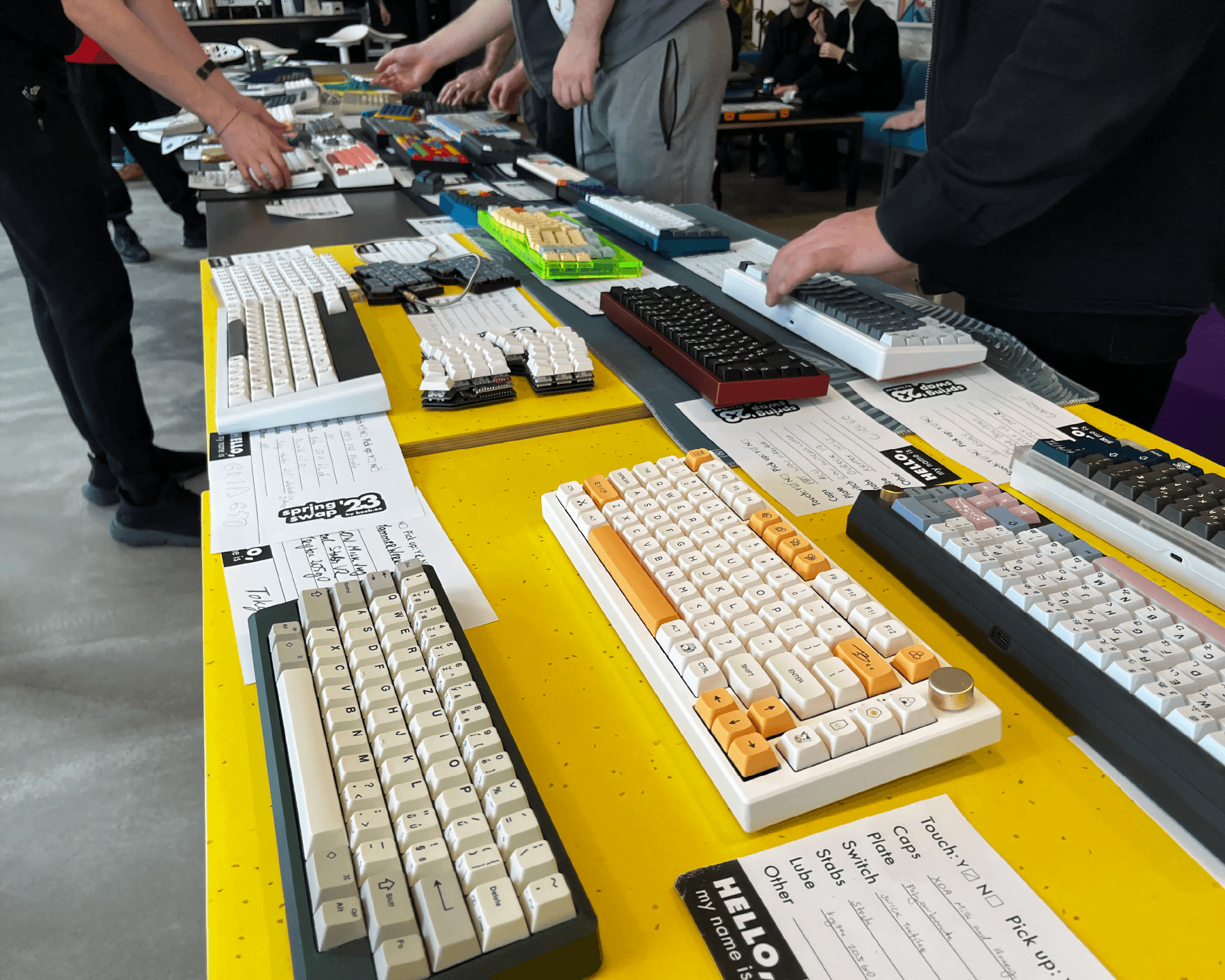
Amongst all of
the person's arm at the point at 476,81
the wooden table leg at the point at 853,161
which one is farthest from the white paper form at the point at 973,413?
the wooden table leg at the point at 853,161

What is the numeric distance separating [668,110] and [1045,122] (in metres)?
1.10

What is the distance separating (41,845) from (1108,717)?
1413mm

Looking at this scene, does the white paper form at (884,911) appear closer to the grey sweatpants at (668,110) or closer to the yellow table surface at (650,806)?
the yellow table surface at (650,806)

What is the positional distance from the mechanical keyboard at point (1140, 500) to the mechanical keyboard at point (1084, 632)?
8cm

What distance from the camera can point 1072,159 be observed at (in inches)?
31.8

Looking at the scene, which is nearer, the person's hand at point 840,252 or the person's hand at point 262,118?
the person's hand at point 840,252

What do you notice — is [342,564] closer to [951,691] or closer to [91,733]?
[951,691]

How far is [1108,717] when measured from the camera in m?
0.48

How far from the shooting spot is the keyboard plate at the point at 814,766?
0.44 meters

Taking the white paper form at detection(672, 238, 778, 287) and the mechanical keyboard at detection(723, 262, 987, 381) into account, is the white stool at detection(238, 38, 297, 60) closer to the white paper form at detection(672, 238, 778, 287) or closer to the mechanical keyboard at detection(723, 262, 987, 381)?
the white paper form at detection(672, 238, 778, 287)

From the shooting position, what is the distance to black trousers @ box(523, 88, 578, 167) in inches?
88.9

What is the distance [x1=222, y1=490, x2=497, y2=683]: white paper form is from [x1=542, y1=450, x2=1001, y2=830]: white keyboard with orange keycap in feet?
0.30

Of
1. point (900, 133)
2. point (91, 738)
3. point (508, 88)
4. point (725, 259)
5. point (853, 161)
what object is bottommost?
point (91, 738)

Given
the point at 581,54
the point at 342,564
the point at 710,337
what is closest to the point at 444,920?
the point at 342,564
